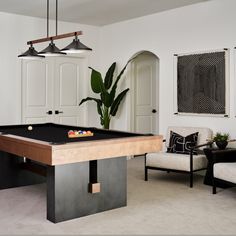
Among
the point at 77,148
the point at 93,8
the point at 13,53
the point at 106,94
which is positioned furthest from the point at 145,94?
the point at 77,148

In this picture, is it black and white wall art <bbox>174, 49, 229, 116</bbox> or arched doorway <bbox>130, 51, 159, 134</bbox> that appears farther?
arched doorway <bbox>130, 51, 159, 134</bbox>

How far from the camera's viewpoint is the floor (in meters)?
3.52

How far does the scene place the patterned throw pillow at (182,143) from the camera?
219 inches

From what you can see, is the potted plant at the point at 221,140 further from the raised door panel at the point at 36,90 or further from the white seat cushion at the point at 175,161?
the raised door panel at the point at 36,90

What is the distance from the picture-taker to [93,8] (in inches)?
247

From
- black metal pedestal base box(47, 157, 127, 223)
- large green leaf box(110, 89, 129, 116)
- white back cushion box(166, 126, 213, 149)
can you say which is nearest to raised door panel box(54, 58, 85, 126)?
large green leaf box(110, 89, 129, 116)

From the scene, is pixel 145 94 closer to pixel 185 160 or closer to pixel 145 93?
pixel 145 93

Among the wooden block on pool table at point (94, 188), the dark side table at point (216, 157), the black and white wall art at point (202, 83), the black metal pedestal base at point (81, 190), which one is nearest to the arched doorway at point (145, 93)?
the black and white wall art at point (202, 83)

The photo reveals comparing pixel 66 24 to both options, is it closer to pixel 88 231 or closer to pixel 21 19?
pixel 21 19

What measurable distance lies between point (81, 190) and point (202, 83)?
2.86 meters

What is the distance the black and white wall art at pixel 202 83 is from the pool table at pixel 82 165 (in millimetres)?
1910

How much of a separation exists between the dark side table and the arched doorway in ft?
Answer: 8.94

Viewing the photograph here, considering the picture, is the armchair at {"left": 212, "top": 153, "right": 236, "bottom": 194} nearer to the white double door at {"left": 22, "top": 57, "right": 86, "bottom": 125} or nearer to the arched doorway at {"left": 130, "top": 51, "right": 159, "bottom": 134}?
the arched doorway at {"left": 130, "top": 51, "right": 159, "bottom": 134}

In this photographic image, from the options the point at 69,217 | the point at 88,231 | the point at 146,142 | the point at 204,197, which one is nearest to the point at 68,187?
the point at 69,217
